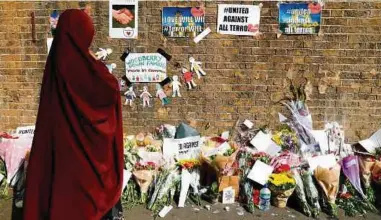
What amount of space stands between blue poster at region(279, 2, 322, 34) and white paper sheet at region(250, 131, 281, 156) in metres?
1.24

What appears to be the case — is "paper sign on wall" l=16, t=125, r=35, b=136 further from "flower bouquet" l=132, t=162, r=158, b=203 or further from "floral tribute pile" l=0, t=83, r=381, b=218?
"flower bouquet" l=132, t=162, r=158, b=203

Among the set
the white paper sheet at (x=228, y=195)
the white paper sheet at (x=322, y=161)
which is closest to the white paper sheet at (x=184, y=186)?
the white paper sheet at (x=228, y=195)

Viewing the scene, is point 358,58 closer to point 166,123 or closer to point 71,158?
point 166,123

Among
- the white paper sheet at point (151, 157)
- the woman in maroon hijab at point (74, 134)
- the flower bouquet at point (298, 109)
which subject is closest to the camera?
the woman in maroon hijab at point (74, 134)

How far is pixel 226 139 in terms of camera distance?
18.5ft

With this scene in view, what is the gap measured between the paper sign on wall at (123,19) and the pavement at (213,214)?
2059mm

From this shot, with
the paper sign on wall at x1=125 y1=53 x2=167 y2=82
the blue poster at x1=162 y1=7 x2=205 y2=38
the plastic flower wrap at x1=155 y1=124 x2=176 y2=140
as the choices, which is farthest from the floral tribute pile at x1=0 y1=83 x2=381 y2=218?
the blue poster at x1=162 y1=7 x2=205 y2=38

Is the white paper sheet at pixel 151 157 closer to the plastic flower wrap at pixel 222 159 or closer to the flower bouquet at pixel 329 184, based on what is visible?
the plastic flower wrap at pixel 222 159

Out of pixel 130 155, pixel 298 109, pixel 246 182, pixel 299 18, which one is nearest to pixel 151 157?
pixel 130 155

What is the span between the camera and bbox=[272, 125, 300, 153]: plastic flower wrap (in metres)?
5.33

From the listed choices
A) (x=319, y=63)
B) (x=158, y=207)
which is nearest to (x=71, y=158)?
(x=158, y=207)

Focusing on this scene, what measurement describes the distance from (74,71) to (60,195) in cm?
87

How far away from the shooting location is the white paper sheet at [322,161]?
5061 millimetres

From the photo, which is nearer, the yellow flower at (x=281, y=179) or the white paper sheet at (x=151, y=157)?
the yellow flower at (x=281, y=179)
